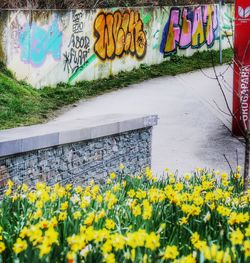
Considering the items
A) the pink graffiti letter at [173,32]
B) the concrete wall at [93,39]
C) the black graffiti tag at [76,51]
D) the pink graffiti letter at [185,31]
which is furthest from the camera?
the pink graffiti letter at [185,31]

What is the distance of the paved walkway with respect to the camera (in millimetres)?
12000

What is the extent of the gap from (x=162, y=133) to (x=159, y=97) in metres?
4.50

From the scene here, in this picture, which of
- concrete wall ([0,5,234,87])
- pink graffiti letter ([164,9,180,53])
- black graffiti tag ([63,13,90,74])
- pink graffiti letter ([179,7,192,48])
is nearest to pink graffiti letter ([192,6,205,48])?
concrete wall ([0,5,234,87])

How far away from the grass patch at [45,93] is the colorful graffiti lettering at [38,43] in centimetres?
74

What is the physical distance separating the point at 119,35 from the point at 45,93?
5.09m

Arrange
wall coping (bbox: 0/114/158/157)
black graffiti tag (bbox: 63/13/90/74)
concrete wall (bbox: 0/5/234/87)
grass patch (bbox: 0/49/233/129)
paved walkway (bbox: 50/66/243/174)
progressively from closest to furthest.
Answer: wall coping (bbox: 0/114/158/157) → paved walkway (bbox: 50/66/243/174) → grass patch (bbox: 0/49/233/129) → concrete wall (bbox: 0/5/234/87) → black graffiti tag (bbox: 63/13/90/74)

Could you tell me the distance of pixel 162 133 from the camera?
13.7 metres

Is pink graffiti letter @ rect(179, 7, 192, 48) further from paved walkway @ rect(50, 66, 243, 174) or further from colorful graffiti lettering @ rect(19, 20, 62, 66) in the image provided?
colorful graffiti lettering @ rect(19, 20, 62, 66)

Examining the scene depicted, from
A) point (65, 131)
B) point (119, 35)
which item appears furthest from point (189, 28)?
point (65, 131)

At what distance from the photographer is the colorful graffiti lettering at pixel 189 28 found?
24.3 m

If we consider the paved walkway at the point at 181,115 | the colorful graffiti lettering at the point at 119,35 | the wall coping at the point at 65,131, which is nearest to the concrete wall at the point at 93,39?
the colorful graffiti lettering at the point at 119,35

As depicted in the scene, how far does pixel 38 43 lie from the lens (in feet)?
55.4

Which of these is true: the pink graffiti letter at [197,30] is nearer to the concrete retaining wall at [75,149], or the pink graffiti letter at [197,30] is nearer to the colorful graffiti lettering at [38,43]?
the colorful graffiti lettering at [38,43]

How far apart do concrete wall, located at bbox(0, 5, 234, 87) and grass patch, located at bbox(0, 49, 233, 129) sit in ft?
0.95
